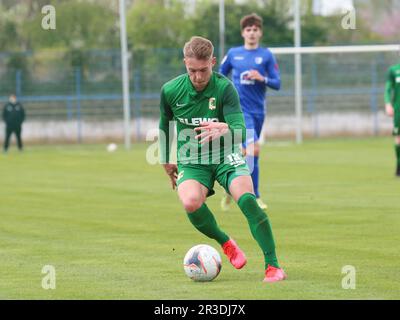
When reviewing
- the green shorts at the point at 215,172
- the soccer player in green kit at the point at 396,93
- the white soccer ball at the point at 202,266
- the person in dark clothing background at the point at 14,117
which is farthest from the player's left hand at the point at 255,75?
the person in dark clothing background at the point at 14,117

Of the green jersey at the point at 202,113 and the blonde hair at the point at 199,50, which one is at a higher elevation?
the blonde hair at the point at 199,50

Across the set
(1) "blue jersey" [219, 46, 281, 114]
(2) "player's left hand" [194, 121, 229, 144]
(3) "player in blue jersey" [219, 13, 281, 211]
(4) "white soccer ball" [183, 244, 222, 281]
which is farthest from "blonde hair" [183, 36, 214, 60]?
(1) "blue jersey" [219, 46, 281, 114]

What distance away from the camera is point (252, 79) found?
15.7 metres

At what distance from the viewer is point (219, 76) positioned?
31.6 feet

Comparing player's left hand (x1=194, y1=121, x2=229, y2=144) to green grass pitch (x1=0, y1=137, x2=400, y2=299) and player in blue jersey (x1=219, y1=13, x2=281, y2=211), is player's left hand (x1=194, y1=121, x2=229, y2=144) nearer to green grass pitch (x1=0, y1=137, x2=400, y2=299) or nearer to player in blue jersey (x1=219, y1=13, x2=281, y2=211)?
green grass pitch (x1=0, y1=137, x2=400, y2=299)

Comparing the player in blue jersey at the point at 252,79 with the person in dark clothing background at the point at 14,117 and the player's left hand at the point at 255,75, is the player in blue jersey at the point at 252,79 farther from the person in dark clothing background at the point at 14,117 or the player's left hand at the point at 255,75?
the person in dark clothing background at the point at 14,117

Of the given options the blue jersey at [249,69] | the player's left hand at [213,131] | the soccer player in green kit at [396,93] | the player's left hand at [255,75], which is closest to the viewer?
the player's left hand at [213,131]

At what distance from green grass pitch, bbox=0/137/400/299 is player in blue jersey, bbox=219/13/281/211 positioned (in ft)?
2.85

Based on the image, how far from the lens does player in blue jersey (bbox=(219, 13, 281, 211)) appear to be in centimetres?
1573

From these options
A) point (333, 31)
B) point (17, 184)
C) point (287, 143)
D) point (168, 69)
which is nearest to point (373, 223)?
point (17, 184)

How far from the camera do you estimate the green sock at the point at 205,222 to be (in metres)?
9.52

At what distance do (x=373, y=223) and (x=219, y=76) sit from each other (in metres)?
4.56

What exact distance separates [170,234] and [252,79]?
3.76 meters

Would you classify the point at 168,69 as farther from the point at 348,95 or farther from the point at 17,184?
the point at 17,184
